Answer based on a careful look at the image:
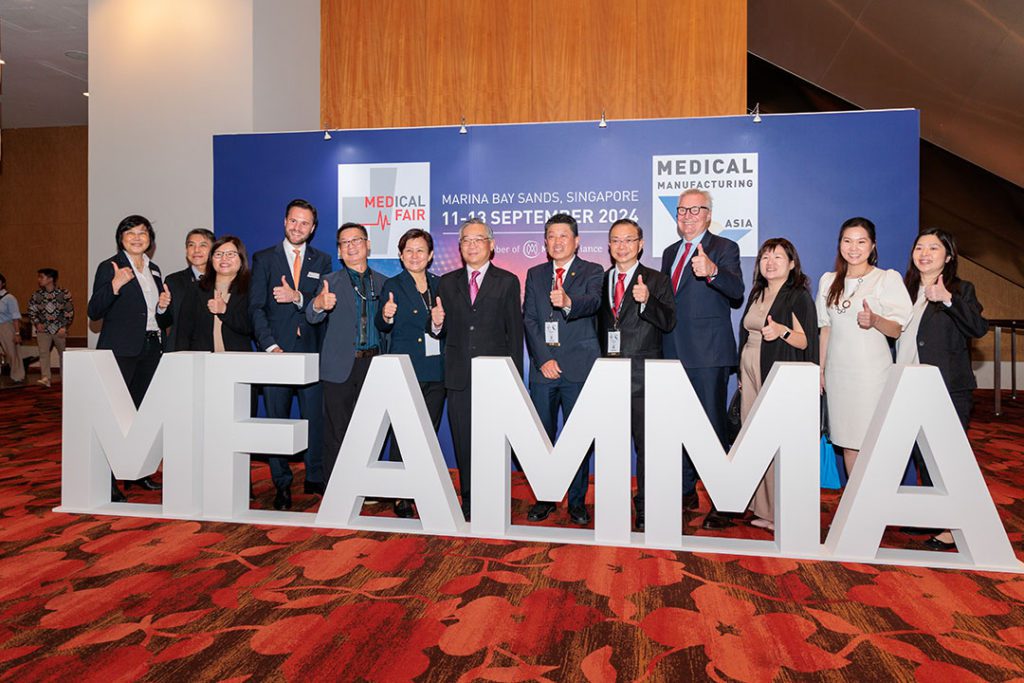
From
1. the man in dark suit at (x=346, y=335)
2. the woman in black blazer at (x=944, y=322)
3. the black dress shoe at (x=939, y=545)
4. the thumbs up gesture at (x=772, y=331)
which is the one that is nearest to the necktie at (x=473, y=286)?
the man in dark suit at (x=346, y=335)

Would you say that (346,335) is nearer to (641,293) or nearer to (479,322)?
(479,322)

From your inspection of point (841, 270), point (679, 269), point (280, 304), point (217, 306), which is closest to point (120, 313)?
point (217, 306)

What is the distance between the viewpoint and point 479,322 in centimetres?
362

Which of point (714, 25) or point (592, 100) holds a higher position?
point (714, 25)

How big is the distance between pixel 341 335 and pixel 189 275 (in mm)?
1225

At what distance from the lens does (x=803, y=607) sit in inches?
97.1

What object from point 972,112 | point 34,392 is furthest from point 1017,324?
point 34,392

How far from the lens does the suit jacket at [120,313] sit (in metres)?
4.01

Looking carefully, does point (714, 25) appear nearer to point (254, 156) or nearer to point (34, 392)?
point (254, 156)

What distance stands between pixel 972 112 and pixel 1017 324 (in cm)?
258

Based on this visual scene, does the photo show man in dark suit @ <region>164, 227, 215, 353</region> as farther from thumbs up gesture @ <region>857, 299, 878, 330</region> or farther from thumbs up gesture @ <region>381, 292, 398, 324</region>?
thumbs up gesture @ <region>857, 299, 878, 330</region>

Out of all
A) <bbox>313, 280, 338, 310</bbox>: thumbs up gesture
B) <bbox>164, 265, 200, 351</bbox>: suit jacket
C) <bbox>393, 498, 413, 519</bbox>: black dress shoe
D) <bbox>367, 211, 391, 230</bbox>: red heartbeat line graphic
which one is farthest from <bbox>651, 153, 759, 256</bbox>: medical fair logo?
<bbox>164, 265, 200, 351</bbox>: suit jacket

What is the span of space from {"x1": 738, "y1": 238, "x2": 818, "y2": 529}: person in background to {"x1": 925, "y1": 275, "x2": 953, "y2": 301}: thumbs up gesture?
52 cm

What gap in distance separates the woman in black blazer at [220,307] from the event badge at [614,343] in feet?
6.90
